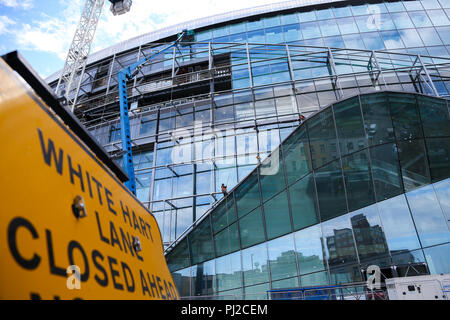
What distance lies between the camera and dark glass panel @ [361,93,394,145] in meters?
10.4

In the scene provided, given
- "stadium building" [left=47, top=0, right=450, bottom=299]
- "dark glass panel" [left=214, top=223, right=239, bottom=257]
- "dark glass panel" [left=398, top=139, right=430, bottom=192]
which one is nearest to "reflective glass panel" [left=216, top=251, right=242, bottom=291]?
"stadium building" [left=47, top=0, right=450, bottom=299]

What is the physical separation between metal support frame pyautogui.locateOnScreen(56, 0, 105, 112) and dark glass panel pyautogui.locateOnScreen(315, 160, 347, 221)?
23.7m

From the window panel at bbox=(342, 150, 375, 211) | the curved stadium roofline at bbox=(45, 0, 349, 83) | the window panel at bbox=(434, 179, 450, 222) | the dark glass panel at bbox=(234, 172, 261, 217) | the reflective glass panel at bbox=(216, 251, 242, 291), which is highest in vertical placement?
the curved stadium roofline at bbox=(45, 0, 349, 83)

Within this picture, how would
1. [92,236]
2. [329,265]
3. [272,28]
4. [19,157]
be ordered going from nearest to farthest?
[19,157] → [92,236] → [329,265] → [272,28]

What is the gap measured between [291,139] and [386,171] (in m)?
3.95

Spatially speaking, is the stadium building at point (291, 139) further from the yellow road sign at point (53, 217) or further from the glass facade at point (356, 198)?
the yellow road sign at point (53, 217)

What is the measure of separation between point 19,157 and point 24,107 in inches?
11.6

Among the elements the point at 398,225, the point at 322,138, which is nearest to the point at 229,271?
the point at 322,138

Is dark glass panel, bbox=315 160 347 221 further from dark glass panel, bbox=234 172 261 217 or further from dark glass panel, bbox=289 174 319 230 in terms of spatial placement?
dark glass panel, bbox=234 172 261 217

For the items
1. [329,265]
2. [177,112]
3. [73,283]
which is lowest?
[73,283]

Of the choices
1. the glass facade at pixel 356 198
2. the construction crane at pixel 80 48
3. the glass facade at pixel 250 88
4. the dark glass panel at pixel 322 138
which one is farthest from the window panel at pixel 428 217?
the construction crane at pixel 80 48

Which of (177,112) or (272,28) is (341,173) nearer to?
(177,112)
